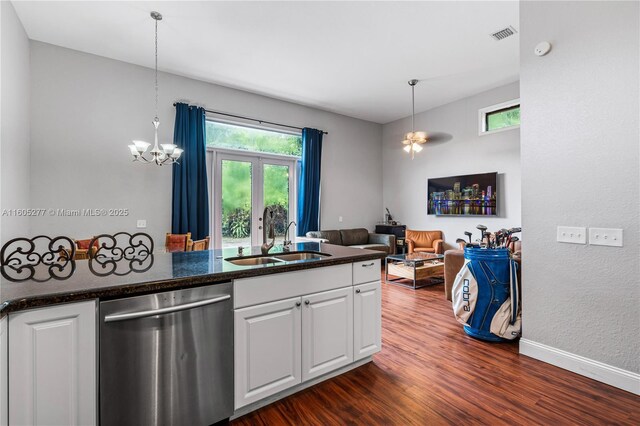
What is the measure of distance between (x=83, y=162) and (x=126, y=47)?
163cm

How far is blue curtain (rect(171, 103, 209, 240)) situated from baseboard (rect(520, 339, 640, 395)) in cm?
441

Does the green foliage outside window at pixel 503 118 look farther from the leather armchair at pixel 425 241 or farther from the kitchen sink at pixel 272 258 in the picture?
the kitchen sink at pixel 272 258

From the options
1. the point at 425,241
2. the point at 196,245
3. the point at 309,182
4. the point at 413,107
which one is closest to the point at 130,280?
the point at 196,245

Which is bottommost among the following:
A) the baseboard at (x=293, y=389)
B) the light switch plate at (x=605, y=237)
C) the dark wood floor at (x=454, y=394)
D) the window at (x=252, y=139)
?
the dark wood floor at (x=454, y=394)

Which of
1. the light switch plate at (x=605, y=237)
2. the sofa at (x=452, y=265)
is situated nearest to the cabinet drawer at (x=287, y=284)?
the light switch plate at (x=605, y=237)

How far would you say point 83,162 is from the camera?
412cm

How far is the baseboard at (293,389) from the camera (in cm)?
185

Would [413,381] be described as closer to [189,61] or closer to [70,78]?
[189,61]

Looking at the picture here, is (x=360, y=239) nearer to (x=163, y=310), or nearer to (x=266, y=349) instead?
(x=266, y=349)

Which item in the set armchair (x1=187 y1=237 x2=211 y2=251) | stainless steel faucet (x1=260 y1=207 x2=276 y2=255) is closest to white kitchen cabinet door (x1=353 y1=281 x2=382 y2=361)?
stainless steel faucet (x1=260 y1=207 x2=276 y2=255)

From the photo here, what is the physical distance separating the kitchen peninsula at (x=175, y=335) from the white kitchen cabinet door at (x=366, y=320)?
1 centimetres

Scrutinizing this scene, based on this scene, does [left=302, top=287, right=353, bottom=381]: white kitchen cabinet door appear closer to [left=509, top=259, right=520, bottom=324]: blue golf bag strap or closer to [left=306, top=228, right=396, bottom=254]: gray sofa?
[left=509, top=259, right=520, bottom=324]: blue golf bag strap

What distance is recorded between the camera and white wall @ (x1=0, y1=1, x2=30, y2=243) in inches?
117

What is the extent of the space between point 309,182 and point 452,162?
2.95 m
